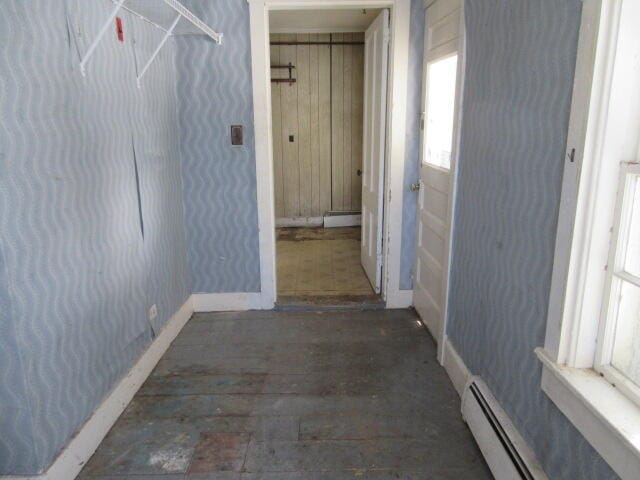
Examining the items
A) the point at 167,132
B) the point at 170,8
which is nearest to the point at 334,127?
the point at 167,132

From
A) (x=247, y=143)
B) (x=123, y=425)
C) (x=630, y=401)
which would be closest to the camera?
(x=630, y=401)

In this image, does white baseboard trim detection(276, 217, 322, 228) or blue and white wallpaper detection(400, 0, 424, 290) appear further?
white baseboard trim detection(276, 217, 322, 228)

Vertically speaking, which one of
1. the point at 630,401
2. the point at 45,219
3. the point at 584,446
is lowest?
the point at 584,446

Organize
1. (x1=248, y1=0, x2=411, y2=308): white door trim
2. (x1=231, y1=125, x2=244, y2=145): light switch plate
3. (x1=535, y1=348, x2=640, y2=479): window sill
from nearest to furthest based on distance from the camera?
(x1=535, y1=348, x2=640, y2=479): window sill
(x1=248, y1=0, x2=411, y2=308): white door trim
(x1=231, y1=125, x2=244, y2=145): light switch plate

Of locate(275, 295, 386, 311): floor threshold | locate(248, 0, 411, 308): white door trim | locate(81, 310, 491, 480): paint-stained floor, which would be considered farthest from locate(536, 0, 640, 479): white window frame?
locate(275, 295, 386, 311): floor threshold

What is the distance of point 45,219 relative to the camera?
1.69 meters

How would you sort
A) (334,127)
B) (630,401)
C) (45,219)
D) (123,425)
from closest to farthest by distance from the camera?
1. (630,401)
2. (45,219)
3. (123,425)
4. (334,127)

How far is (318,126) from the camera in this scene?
5.88 m

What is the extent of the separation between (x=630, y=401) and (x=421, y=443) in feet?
3.22

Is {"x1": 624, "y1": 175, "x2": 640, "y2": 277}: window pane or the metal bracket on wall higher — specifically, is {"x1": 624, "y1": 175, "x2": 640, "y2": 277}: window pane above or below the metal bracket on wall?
below

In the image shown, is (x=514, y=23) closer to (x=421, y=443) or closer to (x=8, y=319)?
(x=421, y=443)

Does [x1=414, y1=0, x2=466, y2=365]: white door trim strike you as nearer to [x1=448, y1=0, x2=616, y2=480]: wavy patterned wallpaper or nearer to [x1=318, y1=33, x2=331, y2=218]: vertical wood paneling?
[x1=448, y1=0, x2=616, y2=480]: wavy patterned wallpaper

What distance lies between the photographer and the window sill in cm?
112

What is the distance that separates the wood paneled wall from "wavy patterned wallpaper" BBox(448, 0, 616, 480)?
12.0 ft
